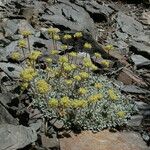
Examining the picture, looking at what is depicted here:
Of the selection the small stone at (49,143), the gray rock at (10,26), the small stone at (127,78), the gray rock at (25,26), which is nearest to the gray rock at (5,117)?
the small stone at (49,143)

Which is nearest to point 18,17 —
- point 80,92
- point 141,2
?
point 80,92

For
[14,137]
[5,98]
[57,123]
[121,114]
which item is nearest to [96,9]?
[121,114]

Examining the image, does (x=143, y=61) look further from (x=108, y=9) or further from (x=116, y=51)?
(x=108, y=9)

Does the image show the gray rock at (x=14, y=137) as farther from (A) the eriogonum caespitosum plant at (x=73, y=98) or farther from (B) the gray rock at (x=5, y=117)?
(A) the eriogonum caespitosum plant at (x=73, y=98)

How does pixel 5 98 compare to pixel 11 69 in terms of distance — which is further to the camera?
pixel 11 69

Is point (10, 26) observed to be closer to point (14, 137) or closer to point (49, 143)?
point (49, 143)

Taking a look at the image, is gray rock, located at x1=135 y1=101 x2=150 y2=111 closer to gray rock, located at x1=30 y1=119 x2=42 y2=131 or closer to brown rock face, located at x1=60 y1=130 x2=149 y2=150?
brown rock face, located at x1=60 y1=130 x2=149 y2=150

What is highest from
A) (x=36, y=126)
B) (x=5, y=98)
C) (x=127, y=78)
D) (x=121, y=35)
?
(x=5, y=98)
